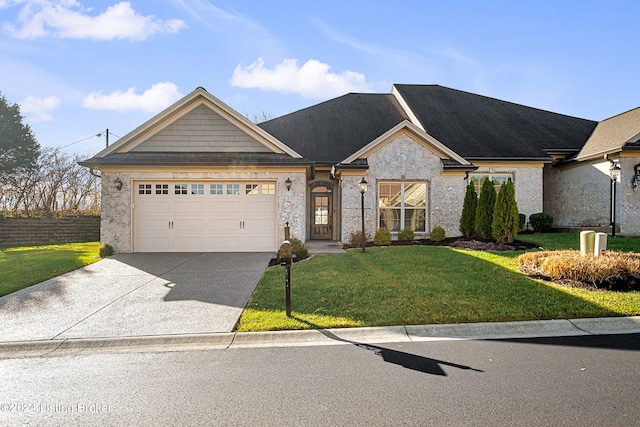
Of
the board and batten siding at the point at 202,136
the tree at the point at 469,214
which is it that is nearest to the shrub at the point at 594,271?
the tree at the point at 469,214

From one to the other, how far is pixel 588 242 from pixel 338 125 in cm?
1246

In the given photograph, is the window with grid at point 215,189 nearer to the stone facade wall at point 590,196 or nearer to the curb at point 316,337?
the curb at point 316,337

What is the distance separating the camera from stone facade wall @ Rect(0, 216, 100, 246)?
18.5m

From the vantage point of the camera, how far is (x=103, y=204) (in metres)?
11.8

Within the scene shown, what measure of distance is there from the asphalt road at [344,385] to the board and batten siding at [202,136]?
930 cm

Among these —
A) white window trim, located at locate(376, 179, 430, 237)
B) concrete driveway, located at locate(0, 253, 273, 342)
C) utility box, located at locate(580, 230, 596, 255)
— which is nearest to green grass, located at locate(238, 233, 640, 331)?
concrete driveway, located at locate(0, 253, 273, 342)

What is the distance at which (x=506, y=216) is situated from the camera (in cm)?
1141

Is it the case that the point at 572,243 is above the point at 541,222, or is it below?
below

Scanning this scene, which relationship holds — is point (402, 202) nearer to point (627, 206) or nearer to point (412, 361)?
point (627, 206)

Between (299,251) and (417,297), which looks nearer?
(417,297)

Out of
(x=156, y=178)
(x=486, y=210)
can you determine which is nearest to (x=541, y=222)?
(x=486, y=210)

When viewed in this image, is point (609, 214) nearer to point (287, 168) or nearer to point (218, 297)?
point (287, 168)

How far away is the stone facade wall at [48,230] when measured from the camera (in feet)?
60.8

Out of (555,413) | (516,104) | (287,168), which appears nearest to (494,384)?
(555,413)
